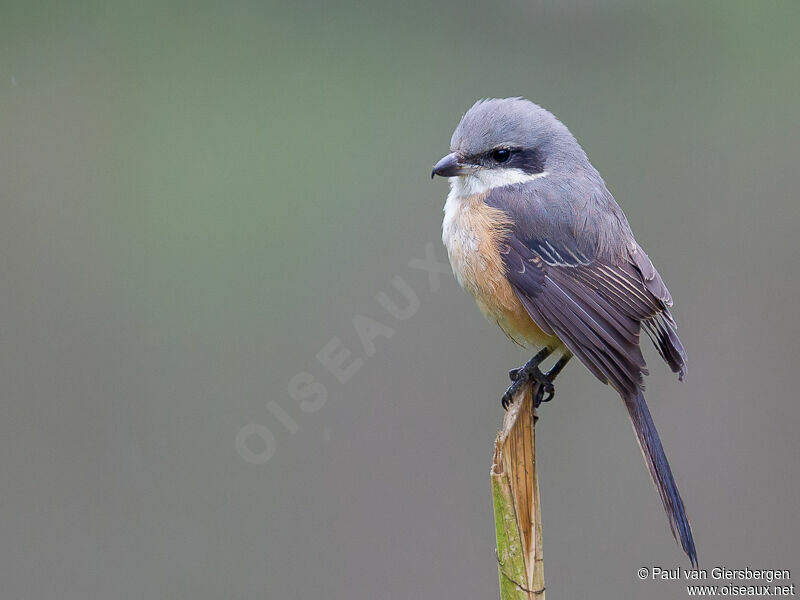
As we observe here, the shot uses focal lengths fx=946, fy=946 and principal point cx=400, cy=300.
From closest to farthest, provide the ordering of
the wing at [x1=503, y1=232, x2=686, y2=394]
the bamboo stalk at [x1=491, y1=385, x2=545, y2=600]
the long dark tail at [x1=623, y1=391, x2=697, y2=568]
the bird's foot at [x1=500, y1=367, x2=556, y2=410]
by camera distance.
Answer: the bamboo stalk at [x1=491, y1=385, x2=545, y2=600] < the long dark tail at [x1=623, y1=391, x2=697, y2=568] < the wing at [x1=503, y1=232, x2=686, y2=394] < the bird's foot at [x1=500, y1=367, x2=556, y2=410]

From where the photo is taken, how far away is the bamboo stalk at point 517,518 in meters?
2.68

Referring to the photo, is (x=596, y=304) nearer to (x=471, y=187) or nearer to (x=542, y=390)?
(x=542, y=390)

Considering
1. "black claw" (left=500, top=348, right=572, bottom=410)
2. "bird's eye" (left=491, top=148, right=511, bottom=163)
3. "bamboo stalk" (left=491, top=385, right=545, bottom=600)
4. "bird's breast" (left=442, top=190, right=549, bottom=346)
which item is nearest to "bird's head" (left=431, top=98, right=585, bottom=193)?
"bird's eye" (left=491, top=148, right=511, bottom=163)

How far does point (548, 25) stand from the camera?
5449mm

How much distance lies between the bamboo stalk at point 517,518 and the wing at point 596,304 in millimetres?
464

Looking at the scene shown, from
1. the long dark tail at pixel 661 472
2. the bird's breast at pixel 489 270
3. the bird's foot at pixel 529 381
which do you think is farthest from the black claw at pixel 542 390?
the long dark tail at pixel 661 472

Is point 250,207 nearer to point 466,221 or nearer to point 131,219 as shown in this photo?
point 131,219

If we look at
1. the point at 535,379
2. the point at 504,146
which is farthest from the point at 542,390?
the point at 504,146

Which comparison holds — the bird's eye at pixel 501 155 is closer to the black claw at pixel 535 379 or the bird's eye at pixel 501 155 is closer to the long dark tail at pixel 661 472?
the black claw at pixel 535 379

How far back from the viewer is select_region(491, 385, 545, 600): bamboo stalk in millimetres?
2680

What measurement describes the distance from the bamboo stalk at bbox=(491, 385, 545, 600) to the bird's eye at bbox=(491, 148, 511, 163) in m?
1.12

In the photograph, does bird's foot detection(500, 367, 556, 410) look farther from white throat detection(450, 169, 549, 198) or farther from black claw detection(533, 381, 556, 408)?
white throat detection(450, 169, 549, 198)

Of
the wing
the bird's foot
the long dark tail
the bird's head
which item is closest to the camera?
the long dark tail

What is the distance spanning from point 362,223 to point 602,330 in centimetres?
233
